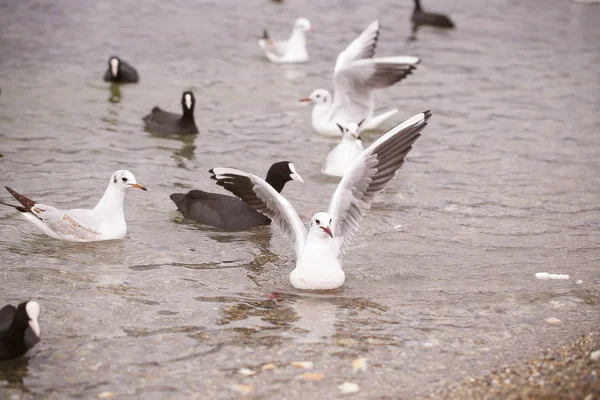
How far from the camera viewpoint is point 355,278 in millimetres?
8758

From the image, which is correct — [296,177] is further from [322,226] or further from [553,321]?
[553,321]

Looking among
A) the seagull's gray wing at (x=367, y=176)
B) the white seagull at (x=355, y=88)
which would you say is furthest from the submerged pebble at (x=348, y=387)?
the white seagull at (x=355, y=88)

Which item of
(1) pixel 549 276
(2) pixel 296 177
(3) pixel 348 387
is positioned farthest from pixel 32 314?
(1) pixel 549 276

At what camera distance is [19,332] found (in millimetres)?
6617

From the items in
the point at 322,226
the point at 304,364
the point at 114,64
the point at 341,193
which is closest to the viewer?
the point at 304,364

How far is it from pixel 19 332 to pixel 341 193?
3363mm

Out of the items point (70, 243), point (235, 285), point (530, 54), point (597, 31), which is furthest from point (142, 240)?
point (597, 31)

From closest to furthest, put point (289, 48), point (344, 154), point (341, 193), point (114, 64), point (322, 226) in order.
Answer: point (322, 226)
point (341, 193)
point (344, 154)
point (114, 64)
point (289, 48)

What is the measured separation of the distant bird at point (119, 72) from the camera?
1580 centimetres

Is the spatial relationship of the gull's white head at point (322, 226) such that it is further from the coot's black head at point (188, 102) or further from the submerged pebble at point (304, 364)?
the coot's black head at point (188, 102)

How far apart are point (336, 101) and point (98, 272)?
6.41m

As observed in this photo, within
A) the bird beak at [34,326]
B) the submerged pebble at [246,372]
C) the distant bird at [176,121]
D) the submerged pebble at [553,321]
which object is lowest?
the distant bird at [176,121]

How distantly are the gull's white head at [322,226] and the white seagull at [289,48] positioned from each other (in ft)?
34.4

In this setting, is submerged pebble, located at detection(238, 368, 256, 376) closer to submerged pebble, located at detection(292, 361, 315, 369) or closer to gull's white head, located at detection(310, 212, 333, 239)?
submerged pebble, located at detection(292, 361, 315, 369)
